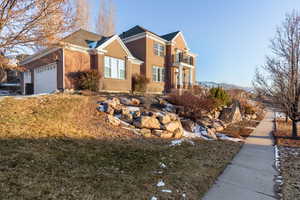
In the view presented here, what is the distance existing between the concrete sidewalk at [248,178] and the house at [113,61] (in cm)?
755

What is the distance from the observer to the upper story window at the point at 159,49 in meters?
19.8

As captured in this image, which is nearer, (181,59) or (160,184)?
(160,184)

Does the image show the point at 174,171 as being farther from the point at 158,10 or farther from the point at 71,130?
the point at 158,10

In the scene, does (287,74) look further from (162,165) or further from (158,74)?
(158,74)

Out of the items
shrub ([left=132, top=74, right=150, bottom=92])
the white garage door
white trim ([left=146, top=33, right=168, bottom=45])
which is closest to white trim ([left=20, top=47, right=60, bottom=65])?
the white garage door

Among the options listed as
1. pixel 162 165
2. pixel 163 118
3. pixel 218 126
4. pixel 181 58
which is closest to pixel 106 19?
pixel 181 58

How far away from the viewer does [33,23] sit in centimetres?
546

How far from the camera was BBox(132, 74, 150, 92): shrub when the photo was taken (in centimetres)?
1730

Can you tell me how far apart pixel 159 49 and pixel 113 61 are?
7234mm

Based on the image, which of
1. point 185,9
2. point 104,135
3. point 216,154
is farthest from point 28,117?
point 185,9

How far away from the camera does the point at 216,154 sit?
5.50 metres

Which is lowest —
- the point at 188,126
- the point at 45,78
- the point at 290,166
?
the point at 290,166

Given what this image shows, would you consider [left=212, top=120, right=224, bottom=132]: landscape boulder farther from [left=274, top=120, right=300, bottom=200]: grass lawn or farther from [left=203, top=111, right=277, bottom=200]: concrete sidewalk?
[left=203, top=111, right=277, bottom=200]: concrete sidewalk

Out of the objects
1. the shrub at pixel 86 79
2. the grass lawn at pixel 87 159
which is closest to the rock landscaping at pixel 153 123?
the grass lawn at pixel 87 159
